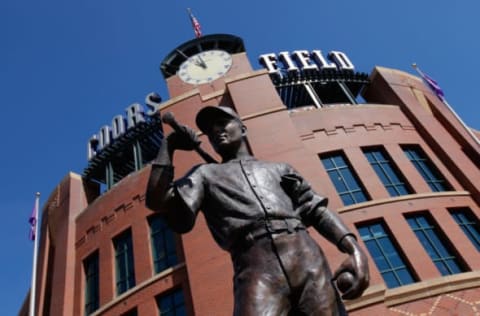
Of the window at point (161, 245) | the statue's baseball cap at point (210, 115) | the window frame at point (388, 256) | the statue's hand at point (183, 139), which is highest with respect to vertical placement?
the window at point (161, 245)

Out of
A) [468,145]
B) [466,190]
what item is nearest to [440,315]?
[466,190]

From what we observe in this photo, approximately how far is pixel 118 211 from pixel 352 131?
1043 centimetres

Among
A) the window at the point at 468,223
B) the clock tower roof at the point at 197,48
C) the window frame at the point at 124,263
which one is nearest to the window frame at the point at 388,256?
the window at the point at 468,223

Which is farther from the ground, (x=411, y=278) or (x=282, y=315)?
(x=411, y=278)

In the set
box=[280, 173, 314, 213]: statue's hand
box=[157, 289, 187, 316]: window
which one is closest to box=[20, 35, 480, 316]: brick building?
A: box=[157, 289, 187, 316]: window

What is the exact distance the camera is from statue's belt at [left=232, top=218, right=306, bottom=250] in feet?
10.0

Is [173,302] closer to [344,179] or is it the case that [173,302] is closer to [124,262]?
[124,262]

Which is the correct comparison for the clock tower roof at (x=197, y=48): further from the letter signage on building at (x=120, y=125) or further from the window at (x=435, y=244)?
the window at (x=435, y=244)

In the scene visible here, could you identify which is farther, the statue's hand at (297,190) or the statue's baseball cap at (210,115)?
the statue's baseball cap at (210,115)

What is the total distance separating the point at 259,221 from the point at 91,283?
17024 millimetres

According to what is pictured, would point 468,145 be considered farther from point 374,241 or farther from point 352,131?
point 374,241

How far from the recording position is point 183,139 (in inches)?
134

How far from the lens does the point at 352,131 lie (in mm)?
18938

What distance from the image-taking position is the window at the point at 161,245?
16688mm
